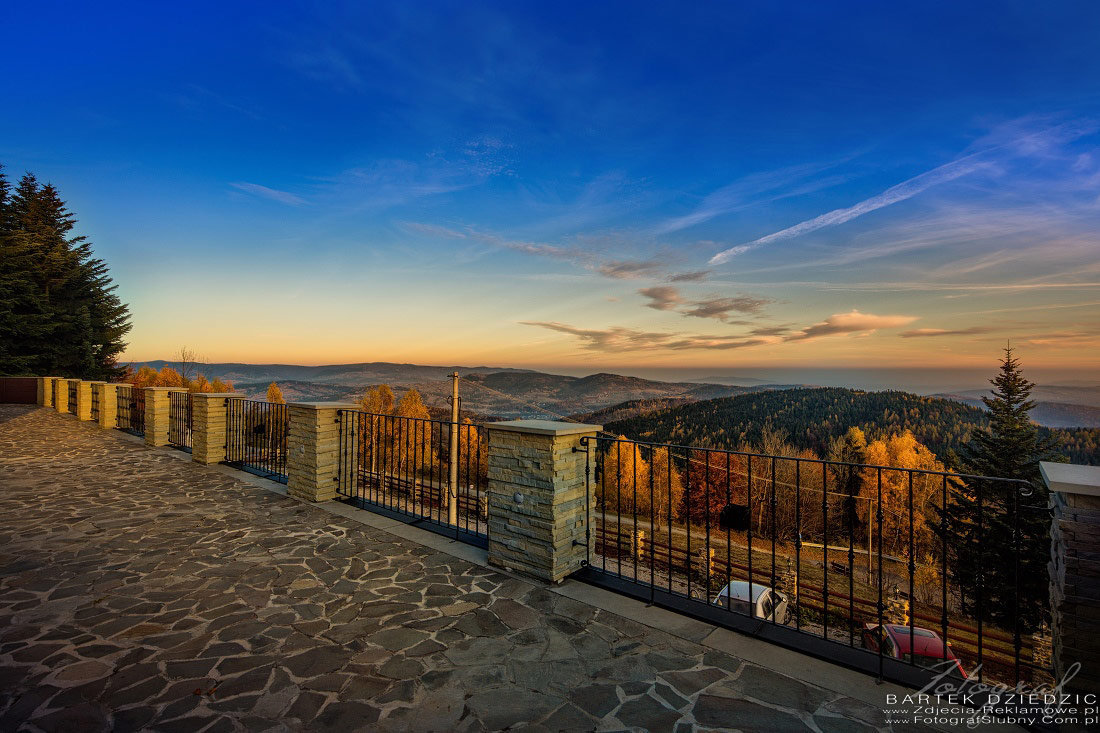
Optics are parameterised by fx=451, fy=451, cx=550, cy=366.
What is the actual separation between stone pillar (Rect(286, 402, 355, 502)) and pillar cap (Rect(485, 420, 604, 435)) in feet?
11.1

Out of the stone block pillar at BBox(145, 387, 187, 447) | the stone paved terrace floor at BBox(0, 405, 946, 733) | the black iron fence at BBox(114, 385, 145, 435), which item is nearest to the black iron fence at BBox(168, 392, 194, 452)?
the stone block pillar at BBox(145, 387, 187, 447)

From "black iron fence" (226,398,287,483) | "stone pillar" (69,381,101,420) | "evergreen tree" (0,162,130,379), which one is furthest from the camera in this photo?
"evergreen tree" (0,162,130,379)

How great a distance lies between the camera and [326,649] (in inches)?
121

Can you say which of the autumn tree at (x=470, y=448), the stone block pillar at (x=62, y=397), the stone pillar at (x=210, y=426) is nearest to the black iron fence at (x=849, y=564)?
the autumn tree at (x=470, y=448)

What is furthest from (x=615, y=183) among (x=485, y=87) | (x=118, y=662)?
(x=118, y=662)

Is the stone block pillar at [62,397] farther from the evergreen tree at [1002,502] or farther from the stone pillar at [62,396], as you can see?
the evergreen tree at [1002,502]

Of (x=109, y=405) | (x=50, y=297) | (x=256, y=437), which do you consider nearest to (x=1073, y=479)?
(x=256, y=437)

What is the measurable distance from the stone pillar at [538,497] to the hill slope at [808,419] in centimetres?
5403

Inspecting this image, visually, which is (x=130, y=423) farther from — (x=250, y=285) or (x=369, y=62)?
(x=369, y=62)

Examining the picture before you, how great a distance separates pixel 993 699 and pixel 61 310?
126 ft

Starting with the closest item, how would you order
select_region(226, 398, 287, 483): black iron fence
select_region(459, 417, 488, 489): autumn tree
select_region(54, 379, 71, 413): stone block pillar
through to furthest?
select_region(459, 417, 488, 489): autumn tree
select_region(226, 398, 287, 483): black iron fence
select_region(54, 379, 71, 413): stone block pillar

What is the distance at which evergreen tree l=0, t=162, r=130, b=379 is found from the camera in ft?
76.7

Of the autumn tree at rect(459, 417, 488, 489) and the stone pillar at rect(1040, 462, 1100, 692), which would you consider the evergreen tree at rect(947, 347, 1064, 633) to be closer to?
the autumn tree at rect(459, 417, 488, 489)

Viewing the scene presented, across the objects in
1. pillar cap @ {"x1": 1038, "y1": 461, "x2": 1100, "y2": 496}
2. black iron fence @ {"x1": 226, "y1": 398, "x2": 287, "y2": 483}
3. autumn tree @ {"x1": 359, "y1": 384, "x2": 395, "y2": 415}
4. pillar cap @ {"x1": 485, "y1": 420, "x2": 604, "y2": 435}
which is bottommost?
autumn tree @ {"x1": 359, "y1": 384, "x2": 395, "y2": 415}
